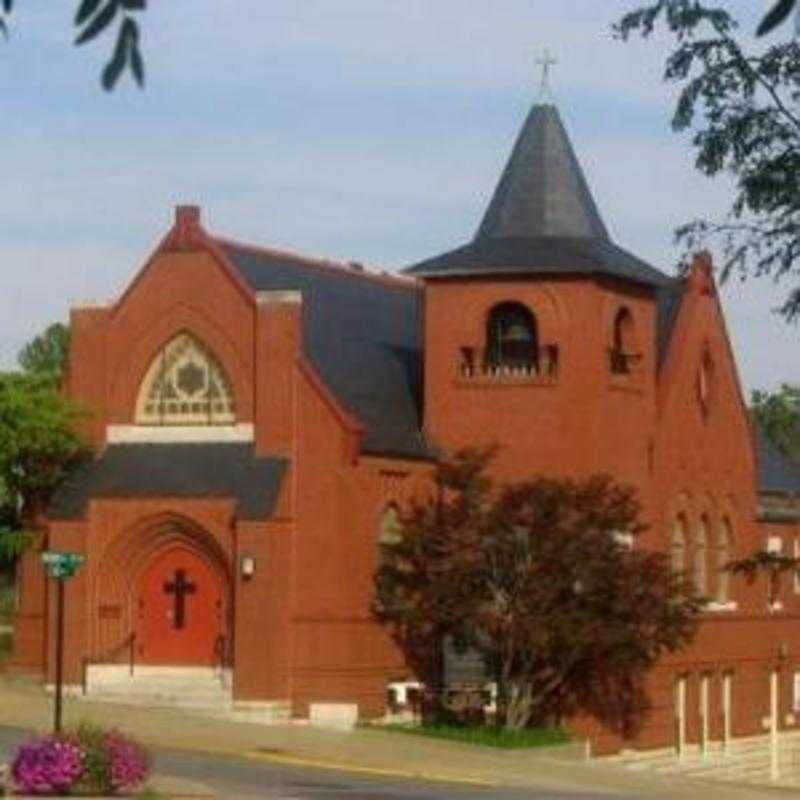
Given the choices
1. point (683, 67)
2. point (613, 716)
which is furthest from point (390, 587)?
point (683, 67)

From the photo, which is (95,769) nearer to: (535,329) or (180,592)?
(180,592)

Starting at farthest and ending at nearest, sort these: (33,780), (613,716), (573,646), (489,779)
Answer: (613,716) < (573,646) < (489,779) < (33,780)

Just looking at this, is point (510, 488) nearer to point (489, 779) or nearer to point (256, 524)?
point (256, 524)

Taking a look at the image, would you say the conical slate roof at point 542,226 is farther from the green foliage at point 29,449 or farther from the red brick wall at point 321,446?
the green foliage at point 29,449

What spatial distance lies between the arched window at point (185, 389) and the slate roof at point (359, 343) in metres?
1.65

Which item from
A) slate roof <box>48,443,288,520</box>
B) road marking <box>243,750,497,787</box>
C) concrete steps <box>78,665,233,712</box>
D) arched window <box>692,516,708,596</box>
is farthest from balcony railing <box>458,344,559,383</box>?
road marking <box>243,750,497,787</box>

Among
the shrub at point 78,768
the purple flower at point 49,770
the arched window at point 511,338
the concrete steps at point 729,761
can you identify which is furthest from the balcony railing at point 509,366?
the purple flower at point 49,770

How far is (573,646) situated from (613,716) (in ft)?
→ 13.6

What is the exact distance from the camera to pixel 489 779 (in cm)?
3719

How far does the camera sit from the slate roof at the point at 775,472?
6138cm

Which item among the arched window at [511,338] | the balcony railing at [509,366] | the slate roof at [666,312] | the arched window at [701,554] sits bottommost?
the arched window at [701,554]

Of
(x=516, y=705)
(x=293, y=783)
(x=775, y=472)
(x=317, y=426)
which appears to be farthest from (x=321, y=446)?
(x=775, y=472)

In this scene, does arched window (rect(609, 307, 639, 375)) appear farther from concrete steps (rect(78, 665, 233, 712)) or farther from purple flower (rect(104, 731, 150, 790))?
purple flower (rect(104, 731, 150, 790))

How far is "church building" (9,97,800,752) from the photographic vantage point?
44500mm
